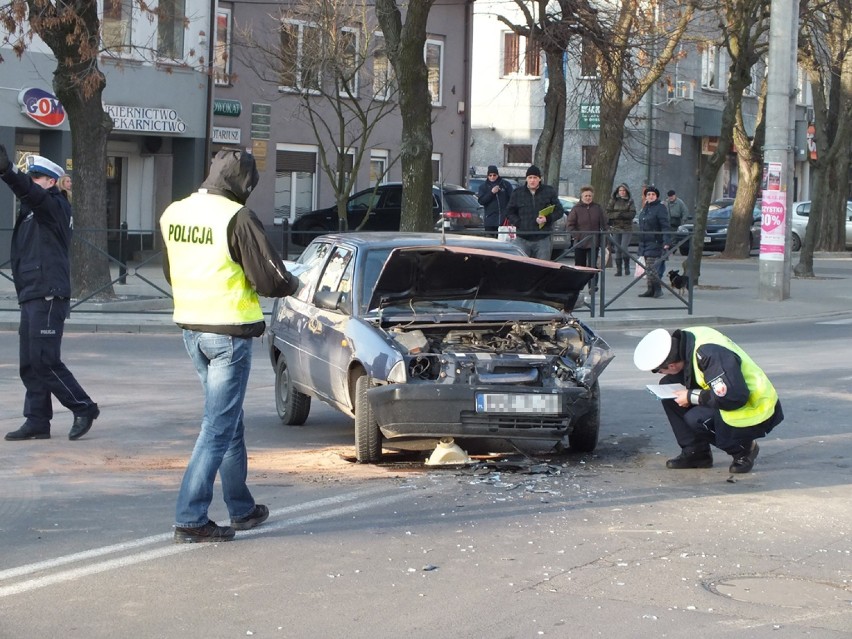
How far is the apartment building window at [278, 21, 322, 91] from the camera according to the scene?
30.6 meters

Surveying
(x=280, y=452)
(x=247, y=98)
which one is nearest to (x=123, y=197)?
(x=247, y=98)

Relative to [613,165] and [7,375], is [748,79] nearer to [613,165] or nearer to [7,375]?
[613,165]

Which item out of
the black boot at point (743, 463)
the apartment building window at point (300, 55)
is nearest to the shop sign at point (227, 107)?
the apartment building window at point (300, 55)

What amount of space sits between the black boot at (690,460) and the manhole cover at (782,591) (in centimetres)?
269

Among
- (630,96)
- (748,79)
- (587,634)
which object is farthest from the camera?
(630,96)

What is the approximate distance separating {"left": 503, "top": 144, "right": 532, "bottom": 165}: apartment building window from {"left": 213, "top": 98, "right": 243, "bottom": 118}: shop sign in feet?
57.1

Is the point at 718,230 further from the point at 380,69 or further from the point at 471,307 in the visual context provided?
the point at 471,307

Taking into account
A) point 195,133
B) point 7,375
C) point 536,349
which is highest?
point 195,133

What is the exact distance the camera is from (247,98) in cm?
3281

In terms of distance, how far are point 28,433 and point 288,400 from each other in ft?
6.57

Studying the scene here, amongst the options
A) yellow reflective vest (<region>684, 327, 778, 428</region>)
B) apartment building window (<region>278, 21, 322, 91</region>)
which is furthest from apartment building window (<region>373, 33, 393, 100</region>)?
yellow reflective vest (<region>684, 327, 778, 428</region>)

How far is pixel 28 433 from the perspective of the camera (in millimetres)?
9398

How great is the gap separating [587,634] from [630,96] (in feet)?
80.4

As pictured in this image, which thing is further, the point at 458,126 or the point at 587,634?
the point at 458,126
